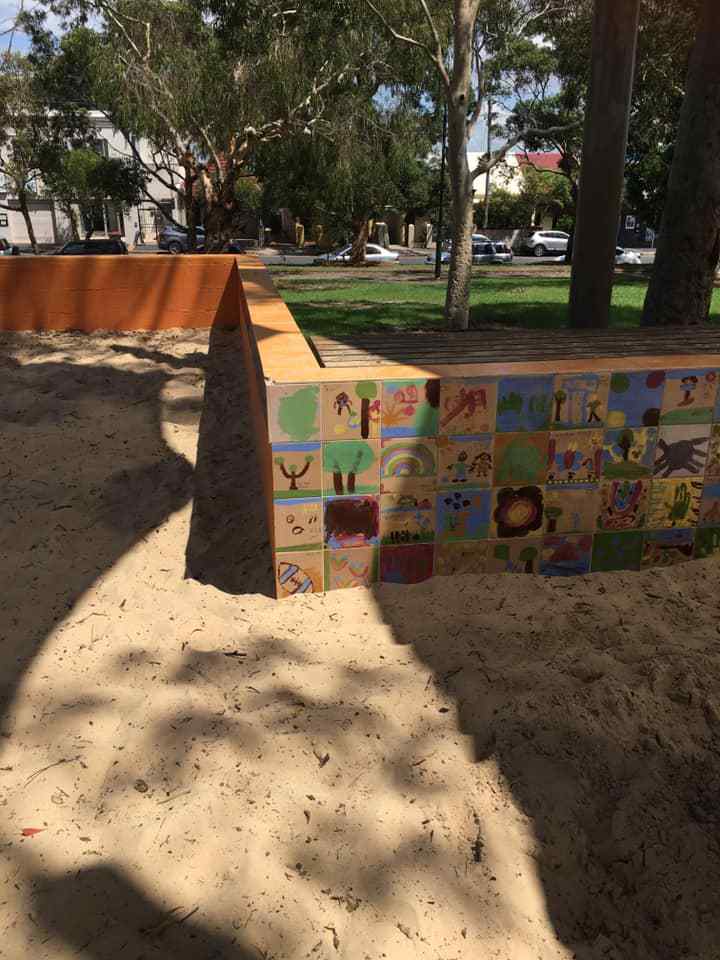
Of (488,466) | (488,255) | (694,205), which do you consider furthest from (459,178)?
A: (488,255)

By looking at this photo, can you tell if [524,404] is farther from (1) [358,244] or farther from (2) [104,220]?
(2) [104,220]

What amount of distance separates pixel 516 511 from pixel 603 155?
4984 millimetres

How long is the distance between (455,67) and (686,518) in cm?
973

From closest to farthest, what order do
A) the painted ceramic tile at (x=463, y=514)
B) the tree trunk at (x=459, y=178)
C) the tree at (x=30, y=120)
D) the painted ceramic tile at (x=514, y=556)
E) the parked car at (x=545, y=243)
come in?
the painted ceramic tile at (x=463, y=514) → the painted ceramic tile at (x=514, y=556) → the tree trunk at (x=459, y=178) → the tree at (x=30, y=120) → the parked car at (x=545, y=243)

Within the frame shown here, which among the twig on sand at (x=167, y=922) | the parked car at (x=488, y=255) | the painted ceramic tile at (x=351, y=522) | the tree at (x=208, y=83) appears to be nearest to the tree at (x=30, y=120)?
the tree at (x=208, y=83)

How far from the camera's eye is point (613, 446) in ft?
11.9

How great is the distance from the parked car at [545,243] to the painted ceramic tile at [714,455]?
142 feet

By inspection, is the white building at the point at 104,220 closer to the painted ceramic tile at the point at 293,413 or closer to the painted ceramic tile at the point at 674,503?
the painted ceramic tile at the point at 293,413

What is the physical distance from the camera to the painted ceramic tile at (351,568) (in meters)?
3.64

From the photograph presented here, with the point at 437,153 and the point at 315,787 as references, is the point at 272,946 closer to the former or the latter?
the point at 315,787

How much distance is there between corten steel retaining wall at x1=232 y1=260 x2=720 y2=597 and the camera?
3418 millimetres

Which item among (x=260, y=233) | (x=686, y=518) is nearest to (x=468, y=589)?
(x=686, y=518)

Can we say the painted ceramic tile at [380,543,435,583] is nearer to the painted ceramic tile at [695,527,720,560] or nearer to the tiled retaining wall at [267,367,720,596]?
the tiled retaining wall at [267,367,720,596]

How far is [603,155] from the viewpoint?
725 centimetres
